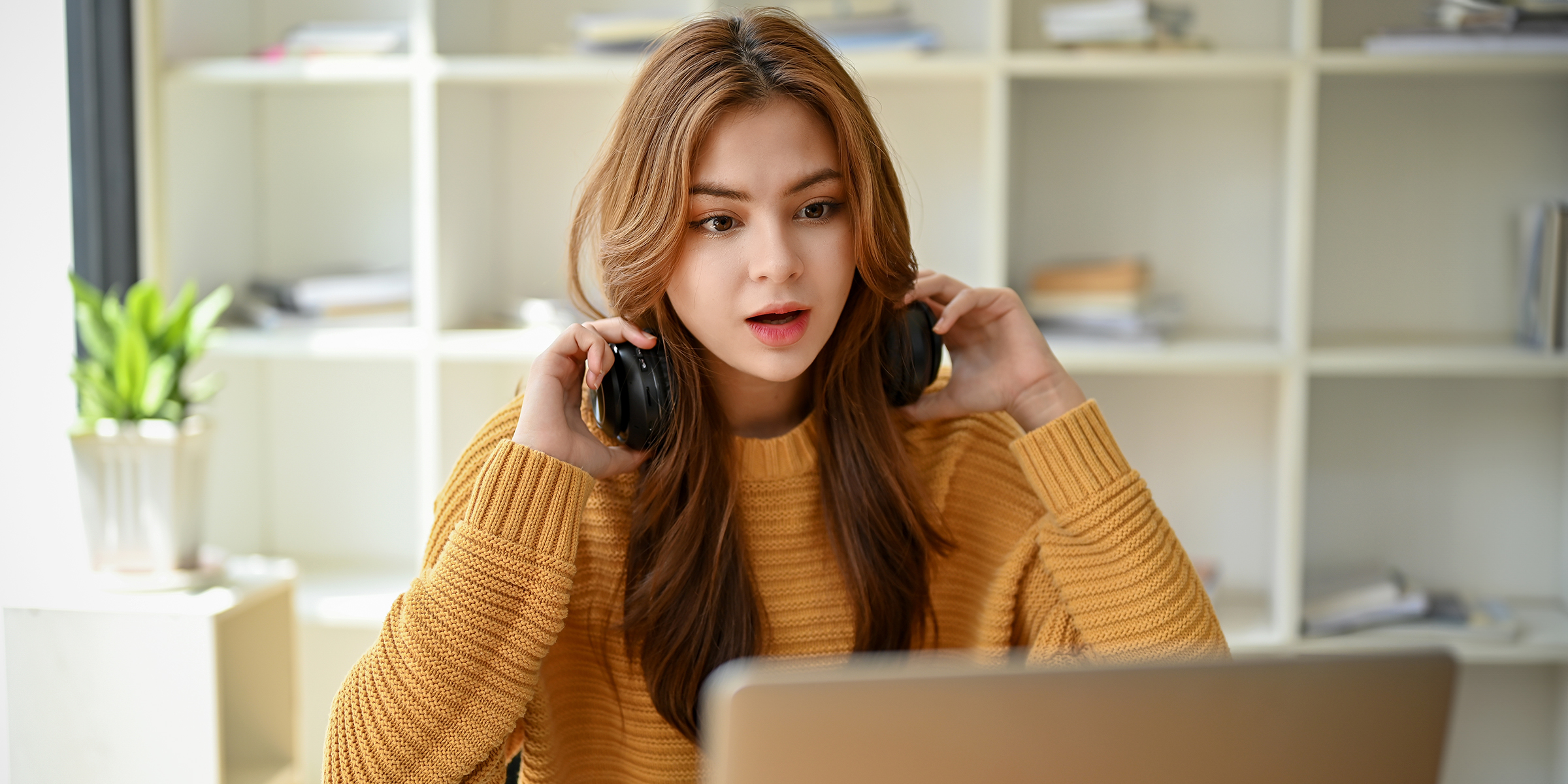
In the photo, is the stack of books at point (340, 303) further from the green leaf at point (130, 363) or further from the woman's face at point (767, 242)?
the woman's face at point (767, 242)

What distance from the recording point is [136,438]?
183 centimetres

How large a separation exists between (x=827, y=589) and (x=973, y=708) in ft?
2.15

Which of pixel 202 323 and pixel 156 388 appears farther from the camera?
pixel 202 323

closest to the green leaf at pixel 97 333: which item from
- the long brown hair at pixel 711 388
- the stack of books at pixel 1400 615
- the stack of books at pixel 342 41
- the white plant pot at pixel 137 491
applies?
the white plant pot at pixel 137 491

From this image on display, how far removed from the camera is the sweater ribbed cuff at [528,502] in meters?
1.05

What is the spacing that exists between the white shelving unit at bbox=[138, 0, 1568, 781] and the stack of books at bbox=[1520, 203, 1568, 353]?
4.0 inches

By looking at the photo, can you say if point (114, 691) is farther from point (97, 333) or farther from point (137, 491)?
point (97, 333)

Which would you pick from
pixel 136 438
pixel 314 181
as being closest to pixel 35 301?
pixel 136 438

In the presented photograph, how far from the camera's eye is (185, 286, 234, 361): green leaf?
189 cm

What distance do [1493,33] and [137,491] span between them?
90.5 inches

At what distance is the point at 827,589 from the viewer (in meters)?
1.23

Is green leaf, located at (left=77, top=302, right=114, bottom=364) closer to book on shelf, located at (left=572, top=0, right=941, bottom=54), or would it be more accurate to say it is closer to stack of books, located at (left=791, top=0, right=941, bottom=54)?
book on shelf, located at (left=572, top=0, right=941, bottom=54)

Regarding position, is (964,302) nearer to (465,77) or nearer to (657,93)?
(657,93)

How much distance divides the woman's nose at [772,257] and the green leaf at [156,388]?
122cm
